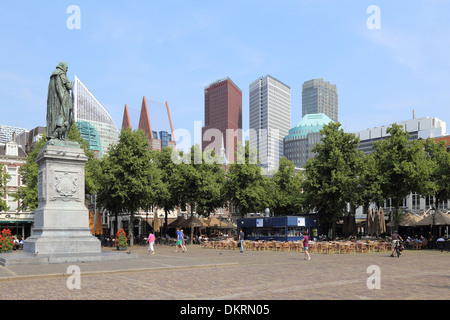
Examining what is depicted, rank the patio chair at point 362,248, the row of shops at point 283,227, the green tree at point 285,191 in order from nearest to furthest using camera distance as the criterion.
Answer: the patio chair at point 362,248 → the row of shops at point 283,227 → the green tree at point 285,191

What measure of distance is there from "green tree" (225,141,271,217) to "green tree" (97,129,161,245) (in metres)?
9.58

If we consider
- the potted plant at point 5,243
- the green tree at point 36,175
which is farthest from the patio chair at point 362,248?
the green tree at point 36,175

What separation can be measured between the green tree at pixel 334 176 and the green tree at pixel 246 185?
21.4ft

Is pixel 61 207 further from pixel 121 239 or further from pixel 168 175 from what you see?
pixel 168 175

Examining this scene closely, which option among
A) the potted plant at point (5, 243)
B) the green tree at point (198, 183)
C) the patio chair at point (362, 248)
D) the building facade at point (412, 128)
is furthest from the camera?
the building facade at point (412, 128)

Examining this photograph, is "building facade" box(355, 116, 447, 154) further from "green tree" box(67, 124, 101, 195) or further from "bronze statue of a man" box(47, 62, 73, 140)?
"bronze statue of a man" box(47, 62, 73, 140)

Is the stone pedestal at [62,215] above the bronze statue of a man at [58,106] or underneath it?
underneath

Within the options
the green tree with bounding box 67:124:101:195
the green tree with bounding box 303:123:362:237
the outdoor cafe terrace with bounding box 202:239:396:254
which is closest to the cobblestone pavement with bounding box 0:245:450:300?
the outdoor cafe terrace with bounding box 202:239:396:254

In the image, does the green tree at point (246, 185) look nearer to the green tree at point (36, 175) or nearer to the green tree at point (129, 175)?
the green tree at point (129, 175)

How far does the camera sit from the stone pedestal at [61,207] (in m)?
21.2

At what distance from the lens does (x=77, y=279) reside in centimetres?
1487

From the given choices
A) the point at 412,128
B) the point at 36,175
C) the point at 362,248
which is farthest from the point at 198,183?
the point at 412,128

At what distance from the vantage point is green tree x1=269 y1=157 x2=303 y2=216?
185 ft
